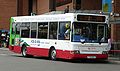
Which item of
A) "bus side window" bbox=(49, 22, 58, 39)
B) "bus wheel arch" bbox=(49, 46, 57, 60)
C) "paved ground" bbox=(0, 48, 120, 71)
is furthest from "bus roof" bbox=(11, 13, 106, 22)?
"paved ground" bbox=(0, 48, 120, 71)

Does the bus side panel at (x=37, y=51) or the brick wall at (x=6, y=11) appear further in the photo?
the brick wall at (x=6, y=11)

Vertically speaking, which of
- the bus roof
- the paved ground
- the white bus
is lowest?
the paved ground

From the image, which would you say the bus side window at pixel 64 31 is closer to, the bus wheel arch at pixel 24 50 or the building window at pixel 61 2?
the bus wheel arch at pixel 24 50

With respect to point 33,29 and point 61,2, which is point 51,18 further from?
point 61,2

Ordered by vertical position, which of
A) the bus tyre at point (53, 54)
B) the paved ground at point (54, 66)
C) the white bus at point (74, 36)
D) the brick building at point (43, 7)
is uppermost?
the brick building at point (43, 7)

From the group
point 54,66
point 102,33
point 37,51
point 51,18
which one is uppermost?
point 51,18

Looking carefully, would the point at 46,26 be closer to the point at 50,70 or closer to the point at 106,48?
the point at 106,48

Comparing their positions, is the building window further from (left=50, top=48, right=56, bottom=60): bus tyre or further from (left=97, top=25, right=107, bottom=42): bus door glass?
(left=97, top=25, right=107, bottom=42): bus door glass

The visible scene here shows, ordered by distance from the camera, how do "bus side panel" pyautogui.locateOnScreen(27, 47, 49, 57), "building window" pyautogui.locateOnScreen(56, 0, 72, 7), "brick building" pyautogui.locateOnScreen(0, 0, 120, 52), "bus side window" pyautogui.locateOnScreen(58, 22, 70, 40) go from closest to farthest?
"bus side window" pyautogui.locateOnScreen(58, 22, 70, 40) < "bus side panel" pyautogui.locateOnScreen(27, 47, 49, 57) < "brick building" pyautogui.locateOnScreen(0, 0, 120, 52) < "building window" pyautogui.locateOnScreen(56, 0, 72, 7)

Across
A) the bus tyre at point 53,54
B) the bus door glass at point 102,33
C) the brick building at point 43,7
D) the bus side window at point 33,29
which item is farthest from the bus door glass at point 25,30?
the brick building at point 43,7

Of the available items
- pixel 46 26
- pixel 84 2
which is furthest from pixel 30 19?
pixel 84 2

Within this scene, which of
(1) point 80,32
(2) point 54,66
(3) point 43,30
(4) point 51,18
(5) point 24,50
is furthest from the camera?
(5) point 24,50

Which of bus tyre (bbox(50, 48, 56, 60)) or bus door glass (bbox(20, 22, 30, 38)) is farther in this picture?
bus door glass (bbox(20, 22, 30, 38))

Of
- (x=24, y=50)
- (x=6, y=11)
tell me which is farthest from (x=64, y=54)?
(x=6, y=11)
